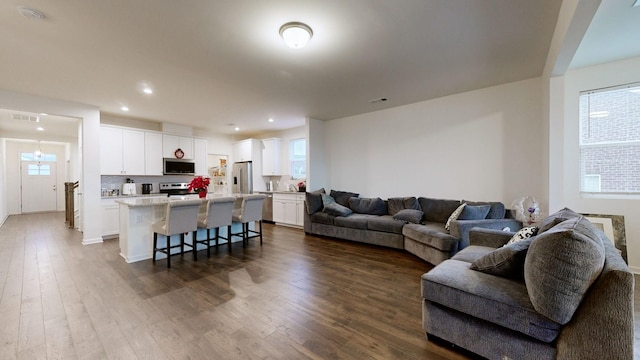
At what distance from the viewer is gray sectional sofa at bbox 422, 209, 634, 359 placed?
1.24 m

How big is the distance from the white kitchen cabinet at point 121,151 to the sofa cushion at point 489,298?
662cm

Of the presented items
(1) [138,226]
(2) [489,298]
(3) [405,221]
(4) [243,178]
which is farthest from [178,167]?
(2) [489,298]

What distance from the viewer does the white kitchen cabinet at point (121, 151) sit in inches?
216

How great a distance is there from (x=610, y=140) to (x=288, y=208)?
582 cm

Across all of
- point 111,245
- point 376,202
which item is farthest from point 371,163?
point 111,245

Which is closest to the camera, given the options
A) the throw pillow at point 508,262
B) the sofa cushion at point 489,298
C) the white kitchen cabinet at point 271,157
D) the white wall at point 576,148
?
the sofa cushion at point 489,298

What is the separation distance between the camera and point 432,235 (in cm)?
354

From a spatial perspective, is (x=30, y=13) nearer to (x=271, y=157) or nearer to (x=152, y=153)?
(x=152, y=153)

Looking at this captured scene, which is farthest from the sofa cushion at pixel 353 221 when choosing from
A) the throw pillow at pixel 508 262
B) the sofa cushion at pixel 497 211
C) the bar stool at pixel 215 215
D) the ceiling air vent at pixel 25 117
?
the ceiling air vent at pixel 25 117

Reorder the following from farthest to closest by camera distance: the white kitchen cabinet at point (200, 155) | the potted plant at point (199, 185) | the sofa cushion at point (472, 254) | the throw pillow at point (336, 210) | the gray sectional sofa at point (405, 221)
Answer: the white kitchen cabinet at point (200, 155) < the throw pillow at point (336, 210) < the potted plant at point (199, 185) < the gray sectional sofa at point (405, 221) < the sofa cushion at point (472, 254)

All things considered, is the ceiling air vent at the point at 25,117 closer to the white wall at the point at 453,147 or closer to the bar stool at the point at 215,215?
the bar stool at the point at 215,215

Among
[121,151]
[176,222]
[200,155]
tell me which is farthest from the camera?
[200,155]

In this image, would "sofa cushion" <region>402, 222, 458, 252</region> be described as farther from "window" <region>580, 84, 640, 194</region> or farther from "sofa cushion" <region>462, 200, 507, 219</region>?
"window" <region>580, 84, 640, 194</region>

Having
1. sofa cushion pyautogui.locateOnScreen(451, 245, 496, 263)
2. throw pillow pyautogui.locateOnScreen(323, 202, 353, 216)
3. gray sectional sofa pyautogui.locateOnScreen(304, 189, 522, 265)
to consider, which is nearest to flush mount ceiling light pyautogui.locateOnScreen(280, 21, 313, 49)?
sofa cushion pyautogui.locateOnScreen(451, 245, 496, 263)
